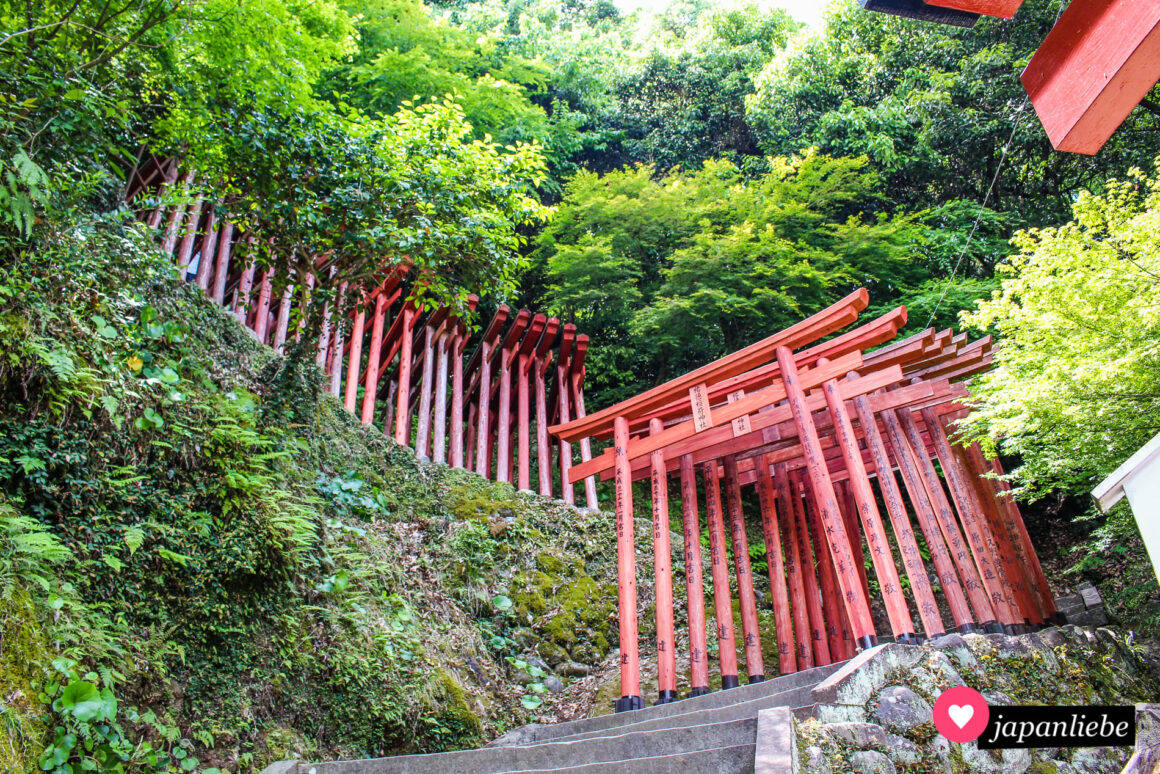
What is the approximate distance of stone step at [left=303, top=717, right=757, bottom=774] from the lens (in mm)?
3436

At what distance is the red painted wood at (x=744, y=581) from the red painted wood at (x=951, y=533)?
154 cm

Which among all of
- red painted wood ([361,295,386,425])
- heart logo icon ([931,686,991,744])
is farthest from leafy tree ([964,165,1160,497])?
red painted wood ([361,295,386,425])

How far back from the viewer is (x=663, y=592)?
Result: 5.43 metres

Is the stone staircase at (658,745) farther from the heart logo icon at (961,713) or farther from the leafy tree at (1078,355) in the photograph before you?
the leafy tree at (1078,355)

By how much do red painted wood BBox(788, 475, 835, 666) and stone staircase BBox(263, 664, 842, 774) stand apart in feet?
8.05

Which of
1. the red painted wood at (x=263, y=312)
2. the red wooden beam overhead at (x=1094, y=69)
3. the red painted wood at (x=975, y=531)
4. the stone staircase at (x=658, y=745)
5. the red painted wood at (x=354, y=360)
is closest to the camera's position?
the red wooden beam overhead at (x=1094, y=69)

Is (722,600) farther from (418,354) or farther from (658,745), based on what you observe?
(418,354)

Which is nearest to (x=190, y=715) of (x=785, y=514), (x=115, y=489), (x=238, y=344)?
(x=115, y=489)

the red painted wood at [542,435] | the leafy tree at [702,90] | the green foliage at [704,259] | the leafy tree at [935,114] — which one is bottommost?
the red painted wood at [542,435]

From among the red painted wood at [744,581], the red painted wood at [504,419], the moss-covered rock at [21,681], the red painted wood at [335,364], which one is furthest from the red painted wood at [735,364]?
the moss-covered rock at [21,681]

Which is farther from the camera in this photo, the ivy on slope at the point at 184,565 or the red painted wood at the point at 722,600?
the red painted wood at the point at 722,600

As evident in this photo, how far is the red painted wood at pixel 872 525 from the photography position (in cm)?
442

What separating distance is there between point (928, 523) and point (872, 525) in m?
1.00

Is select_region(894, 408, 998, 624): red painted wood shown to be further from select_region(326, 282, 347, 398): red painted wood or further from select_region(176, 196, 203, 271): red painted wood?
select_region(176, 196, 203, 271): red painted wood
